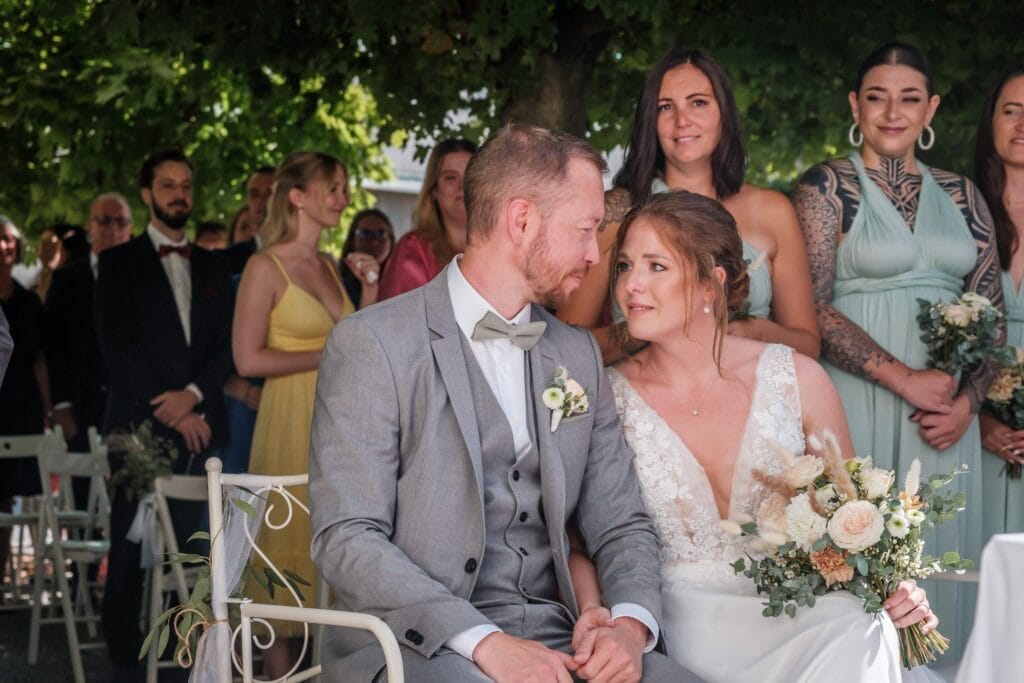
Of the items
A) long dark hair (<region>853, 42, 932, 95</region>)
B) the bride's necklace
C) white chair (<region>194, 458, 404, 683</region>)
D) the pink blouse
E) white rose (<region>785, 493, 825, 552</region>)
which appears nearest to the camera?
white chair (<region>194, 458, 404, 683</region>)

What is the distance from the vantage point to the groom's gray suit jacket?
11.8 feet

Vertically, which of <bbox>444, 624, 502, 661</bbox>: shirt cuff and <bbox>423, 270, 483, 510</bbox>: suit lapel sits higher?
<bbox>423, 270, 483, 510</bbox>: suit lapel

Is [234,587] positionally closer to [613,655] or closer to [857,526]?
[613,655]

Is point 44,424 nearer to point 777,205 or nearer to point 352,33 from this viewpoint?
point 352,33

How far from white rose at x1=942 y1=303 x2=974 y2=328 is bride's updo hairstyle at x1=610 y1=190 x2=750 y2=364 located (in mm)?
1210

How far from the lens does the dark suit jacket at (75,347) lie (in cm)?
934

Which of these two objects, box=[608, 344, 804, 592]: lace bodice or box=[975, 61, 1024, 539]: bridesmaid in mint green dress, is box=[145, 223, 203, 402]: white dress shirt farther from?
box=[975, 61, 1024, 539]: bridesmaid in mint green dress

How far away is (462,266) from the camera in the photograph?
13.1 ft

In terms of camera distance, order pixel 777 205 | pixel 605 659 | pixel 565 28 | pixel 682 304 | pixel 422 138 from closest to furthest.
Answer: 1. pixel 605 659
2. pixel 682 304
3. pixel 777 205
4. pixel 565 28
5. pixel 422 138

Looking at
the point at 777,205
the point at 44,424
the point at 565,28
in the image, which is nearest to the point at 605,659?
the point at 777,205

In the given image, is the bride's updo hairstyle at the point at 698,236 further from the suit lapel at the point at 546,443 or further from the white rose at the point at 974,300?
the white rose at the point at 974,300

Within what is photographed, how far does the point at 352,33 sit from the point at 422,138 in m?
0.74

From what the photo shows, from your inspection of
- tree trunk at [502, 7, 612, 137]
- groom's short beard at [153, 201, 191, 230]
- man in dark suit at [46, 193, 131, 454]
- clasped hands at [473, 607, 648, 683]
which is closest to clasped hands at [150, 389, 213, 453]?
groom's short beard at [153, 201, 191, 230]

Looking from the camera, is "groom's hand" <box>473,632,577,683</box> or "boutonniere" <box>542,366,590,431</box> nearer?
"groom's hand" <box>473,632,577,683</box>
